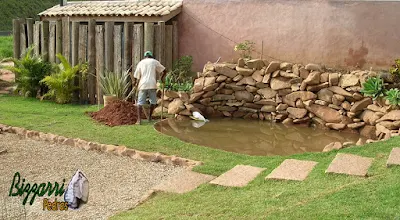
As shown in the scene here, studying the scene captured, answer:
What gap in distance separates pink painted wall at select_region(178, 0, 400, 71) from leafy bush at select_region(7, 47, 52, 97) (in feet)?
11.9

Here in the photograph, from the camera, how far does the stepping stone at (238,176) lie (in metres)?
7.02

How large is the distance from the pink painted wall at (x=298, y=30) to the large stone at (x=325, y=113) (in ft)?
3.79

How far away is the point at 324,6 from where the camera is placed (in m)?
12.4

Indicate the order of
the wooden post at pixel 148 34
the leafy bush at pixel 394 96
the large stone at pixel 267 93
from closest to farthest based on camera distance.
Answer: the leafy bush at pixel 394 96 < the large stone at pixel 267 93 < the wooden post at pixel 148 34

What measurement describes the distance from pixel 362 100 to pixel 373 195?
586 centimetres

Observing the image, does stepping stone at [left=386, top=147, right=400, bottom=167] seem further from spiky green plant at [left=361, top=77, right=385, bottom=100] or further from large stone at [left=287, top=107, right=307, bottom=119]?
large stone at [left=287, top=107, right=307, bottom=119]

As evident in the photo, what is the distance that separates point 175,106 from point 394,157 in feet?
20.0

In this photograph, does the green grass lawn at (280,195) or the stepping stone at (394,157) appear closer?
the green grass lawn at (280,195)

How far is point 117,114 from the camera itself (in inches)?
458

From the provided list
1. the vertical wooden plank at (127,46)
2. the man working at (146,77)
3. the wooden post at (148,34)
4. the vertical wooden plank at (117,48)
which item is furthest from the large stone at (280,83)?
the vertical wooden plank at (117,48)

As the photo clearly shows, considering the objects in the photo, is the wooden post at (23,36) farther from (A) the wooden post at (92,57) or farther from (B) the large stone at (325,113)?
(B) the large stone at (325,113)

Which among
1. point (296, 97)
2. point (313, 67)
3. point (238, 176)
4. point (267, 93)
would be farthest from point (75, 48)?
point (238, 176)

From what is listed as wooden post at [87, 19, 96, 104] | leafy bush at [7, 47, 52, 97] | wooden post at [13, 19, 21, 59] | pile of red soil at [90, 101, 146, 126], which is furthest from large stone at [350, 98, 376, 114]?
wooden post at [13, 19, 21, 59]

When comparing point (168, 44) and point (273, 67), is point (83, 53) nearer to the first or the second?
point (168, 44)
